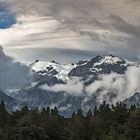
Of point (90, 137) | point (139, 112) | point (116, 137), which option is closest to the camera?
point (116, 137)

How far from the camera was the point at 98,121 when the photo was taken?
19975 centimetres

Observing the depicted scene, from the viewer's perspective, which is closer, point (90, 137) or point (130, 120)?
point (130, 120)

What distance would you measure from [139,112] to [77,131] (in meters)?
24.9

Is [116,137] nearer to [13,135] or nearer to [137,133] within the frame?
[137,133]

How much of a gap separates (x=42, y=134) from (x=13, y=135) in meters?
10.9

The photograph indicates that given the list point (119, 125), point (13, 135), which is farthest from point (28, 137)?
point (119, 125)

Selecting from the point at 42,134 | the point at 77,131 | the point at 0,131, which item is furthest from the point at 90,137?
the point at 0,131

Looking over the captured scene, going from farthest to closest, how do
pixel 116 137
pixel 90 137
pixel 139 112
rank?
1. pixel 90 137
2. pixel 139 112
3. pixel 116 137

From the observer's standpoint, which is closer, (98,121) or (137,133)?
(137,133)

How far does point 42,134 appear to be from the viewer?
194 metres

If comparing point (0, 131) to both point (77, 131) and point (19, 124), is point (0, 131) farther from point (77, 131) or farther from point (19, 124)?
point (77, 131)

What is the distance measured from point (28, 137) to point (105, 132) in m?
28.4

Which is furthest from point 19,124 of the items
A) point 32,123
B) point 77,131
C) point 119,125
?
point 119,125

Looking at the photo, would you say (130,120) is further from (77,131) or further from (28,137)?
(28,137)
